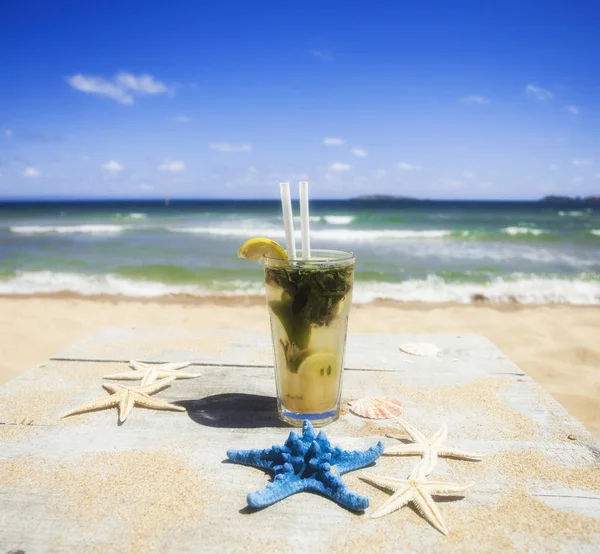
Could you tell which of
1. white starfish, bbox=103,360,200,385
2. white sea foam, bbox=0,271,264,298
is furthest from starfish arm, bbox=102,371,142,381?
white sea foam, bbox=0,271,264,298

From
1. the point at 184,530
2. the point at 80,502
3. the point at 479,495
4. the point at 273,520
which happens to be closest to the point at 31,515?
the point at 80,502

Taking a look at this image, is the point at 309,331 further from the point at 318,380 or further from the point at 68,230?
the point at 68,230

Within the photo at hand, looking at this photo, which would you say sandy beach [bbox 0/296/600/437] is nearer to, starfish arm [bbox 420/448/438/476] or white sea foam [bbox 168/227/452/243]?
starfish arm [bbox 420/448/438/476]

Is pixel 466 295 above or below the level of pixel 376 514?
below

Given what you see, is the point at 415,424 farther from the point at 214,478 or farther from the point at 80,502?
the point at 80,502

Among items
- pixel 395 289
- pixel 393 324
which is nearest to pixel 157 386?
pixel 393 324

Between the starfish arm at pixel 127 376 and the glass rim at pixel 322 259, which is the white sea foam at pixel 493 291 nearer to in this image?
the starfish arm at pixel 127 376
